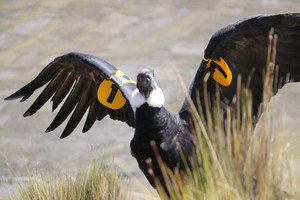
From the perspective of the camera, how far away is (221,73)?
5.02 metres

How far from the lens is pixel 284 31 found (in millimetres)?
4750

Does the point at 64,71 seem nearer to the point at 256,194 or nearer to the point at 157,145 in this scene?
the point at 157,145

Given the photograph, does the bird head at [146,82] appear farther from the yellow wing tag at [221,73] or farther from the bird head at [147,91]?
the yellow wing tag at [221,73]

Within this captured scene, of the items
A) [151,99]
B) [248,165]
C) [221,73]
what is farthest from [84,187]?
[248,165]

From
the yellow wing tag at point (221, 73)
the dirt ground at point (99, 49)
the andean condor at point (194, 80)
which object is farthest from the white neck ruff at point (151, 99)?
the dirt ground at point (99, 49)

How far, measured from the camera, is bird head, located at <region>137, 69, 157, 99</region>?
4500mm

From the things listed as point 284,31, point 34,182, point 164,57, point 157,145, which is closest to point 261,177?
point 157,145

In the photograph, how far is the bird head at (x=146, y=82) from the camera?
4.50 m

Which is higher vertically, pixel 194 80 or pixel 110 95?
pixel 194 80

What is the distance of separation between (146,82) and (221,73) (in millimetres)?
716

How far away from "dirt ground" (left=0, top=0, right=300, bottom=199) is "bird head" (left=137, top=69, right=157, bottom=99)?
152 centimetres

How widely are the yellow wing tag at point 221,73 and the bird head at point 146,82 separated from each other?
1.83 ft

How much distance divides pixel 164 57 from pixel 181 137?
4.85m

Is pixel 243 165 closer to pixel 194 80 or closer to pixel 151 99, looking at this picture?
pixel 151 99
